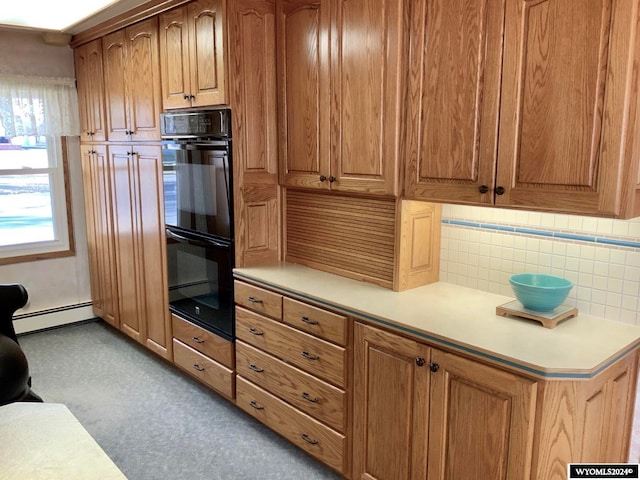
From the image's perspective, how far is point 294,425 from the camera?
2.54 metres

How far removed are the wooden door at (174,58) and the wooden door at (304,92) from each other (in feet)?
1.78

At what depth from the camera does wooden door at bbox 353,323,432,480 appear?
6.45 ft

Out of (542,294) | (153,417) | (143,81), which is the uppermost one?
(143,81)

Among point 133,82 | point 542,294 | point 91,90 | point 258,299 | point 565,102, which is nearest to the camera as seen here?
point 565,102

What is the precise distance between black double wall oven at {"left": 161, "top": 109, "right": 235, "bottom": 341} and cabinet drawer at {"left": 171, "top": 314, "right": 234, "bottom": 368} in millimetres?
39

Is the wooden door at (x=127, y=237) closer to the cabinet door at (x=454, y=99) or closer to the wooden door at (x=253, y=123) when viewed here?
the wooden door at (x=253, y=123)

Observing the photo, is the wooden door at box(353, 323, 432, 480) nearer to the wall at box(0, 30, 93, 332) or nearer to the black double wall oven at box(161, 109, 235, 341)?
the black double wall oven at box(161, 109, 235, 341)

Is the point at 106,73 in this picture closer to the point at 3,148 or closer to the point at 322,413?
the point at 3,148

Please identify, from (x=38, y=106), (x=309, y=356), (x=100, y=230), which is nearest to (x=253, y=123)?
(x=309, y=356)

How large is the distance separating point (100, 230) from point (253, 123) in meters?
1.96

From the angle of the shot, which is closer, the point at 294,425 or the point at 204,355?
the point at 294,425

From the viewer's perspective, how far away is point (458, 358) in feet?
5.93

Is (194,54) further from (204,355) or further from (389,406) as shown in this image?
(389,406)

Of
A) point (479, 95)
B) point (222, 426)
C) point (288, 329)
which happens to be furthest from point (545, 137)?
point (222, 426)
